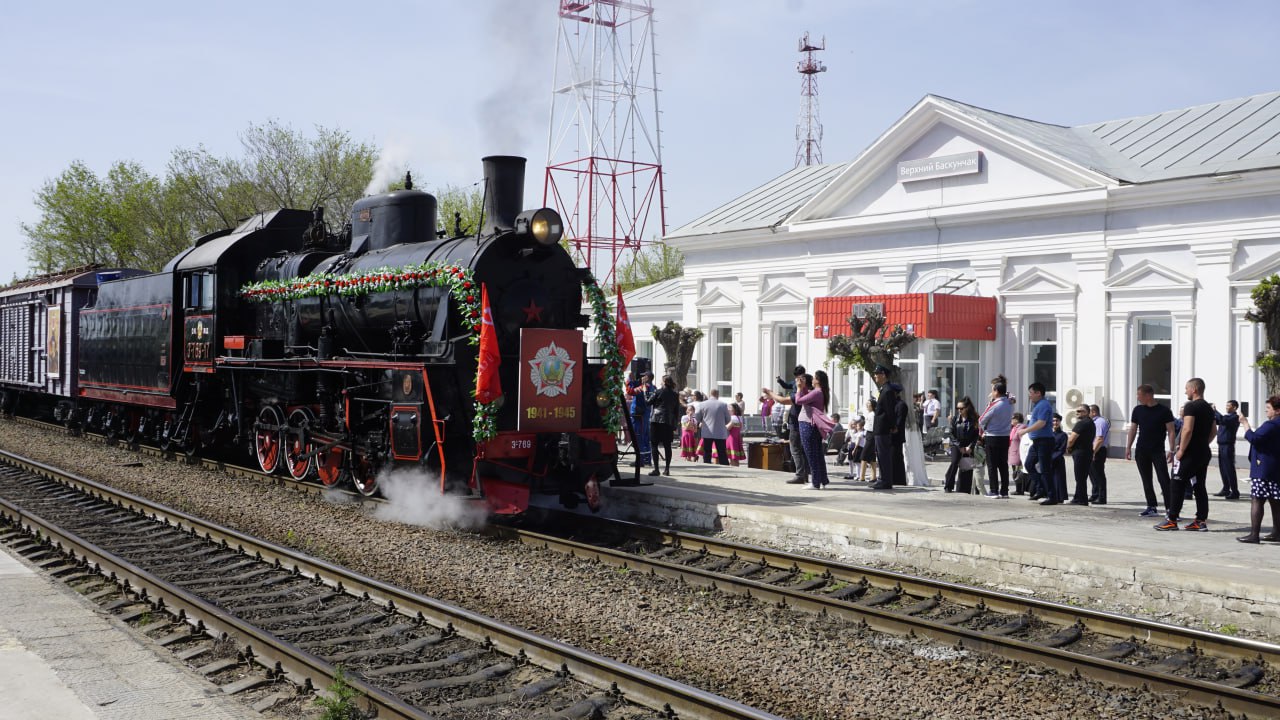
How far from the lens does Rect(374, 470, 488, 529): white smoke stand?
37.7 feet

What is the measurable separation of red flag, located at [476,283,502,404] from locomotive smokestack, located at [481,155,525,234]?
52.5 inches

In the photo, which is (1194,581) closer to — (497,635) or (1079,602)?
(1079,602)

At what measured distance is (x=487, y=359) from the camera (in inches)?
426

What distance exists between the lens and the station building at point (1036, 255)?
65.9 ft

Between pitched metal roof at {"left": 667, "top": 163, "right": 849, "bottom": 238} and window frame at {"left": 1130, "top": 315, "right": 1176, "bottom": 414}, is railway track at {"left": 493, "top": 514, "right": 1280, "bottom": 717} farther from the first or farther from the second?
pitched metal roof at {"left": 667, "top": 163, "right": 849, "bottom": 238}

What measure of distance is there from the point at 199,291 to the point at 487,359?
25.7 feet

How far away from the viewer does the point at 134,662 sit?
6570mm

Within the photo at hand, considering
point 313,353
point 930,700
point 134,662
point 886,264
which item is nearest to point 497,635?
point 134,662

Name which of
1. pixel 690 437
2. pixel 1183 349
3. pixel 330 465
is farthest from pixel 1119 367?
pixel 330 465

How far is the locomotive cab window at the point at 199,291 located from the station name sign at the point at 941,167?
1645 centimetres

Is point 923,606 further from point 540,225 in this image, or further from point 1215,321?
point 1215,321

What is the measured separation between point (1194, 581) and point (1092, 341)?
1507cm

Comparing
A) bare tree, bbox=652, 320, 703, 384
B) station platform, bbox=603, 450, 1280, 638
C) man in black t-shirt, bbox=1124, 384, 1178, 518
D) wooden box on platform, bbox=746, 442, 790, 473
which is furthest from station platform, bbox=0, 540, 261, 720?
bare tree, bbox=652, 320, 703, 384

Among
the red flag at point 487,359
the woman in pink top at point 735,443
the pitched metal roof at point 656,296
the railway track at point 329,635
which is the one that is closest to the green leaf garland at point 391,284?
the red flag at point 487,359
